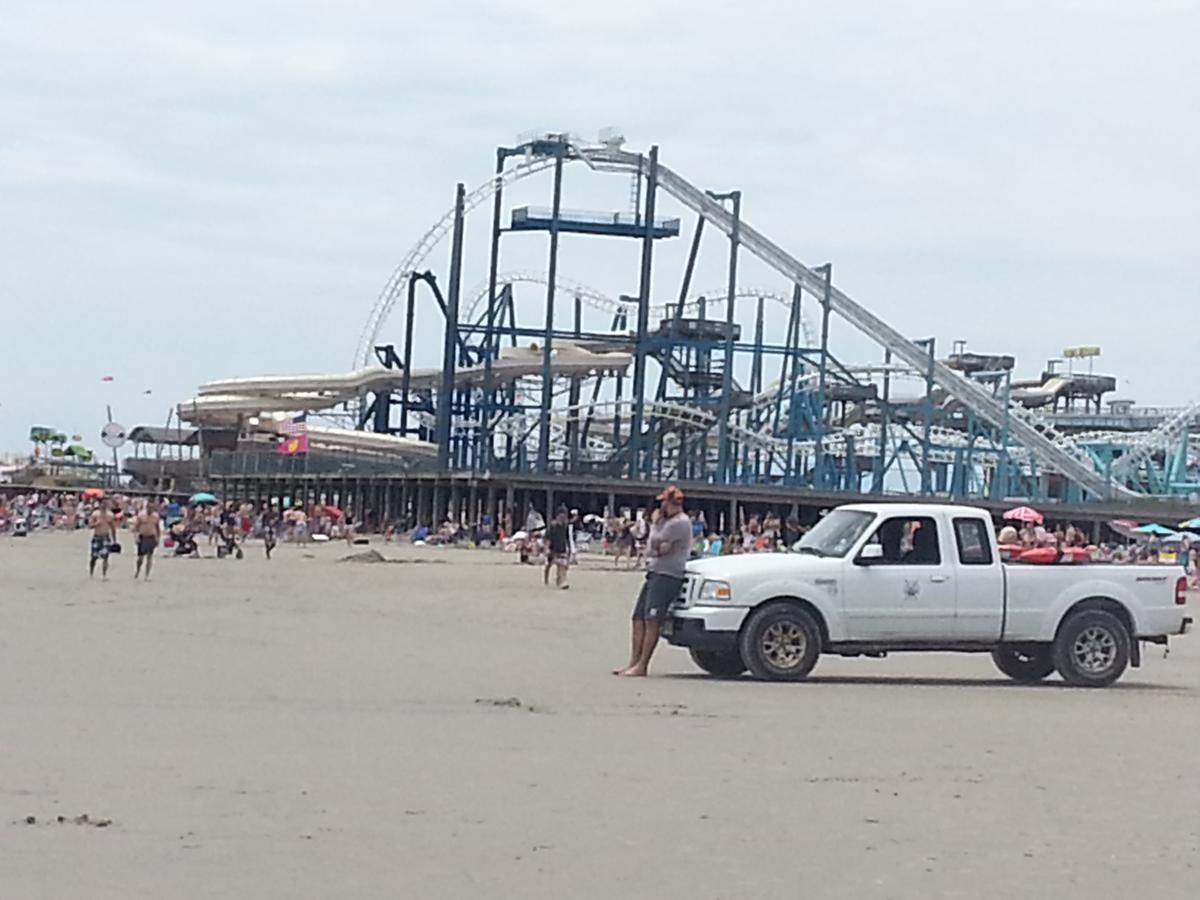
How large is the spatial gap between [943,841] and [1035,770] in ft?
8.83

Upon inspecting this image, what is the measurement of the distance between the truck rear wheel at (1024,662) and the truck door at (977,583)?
404mm

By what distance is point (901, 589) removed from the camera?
17.3 m

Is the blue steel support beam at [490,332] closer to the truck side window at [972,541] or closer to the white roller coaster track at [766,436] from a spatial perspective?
the white roller coaster track at [766,436]

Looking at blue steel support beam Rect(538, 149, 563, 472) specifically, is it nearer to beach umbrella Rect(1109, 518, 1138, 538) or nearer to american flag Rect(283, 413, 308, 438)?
american flag Rect(283, 413, 308, 438)

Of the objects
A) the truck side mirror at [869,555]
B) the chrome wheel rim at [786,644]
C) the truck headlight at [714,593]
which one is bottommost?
the chrome wheel rim at [786,644]

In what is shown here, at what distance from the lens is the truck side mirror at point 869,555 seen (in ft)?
56.9

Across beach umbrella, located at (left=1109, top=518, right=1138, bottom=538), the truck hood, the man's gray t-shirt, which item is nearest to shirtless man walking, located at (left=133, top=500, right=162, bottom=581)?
the truck hood

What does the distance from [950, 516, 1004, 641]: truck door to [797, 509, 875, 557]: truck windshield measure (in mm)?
835

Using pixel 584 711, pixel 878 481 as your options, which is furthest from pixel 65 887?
pixel 878 481

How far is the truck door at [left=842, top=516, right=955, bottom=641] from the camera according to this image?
17250 millimetres

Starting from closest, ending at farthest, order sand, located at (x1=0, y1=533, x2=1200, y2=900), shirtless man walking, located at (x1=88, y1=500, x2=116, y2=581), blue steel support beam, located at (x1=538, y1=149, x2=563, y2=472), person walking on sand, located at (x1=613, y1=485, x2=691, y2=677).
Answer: sand, located at (x1=0, y1=533, x2=1200, y2=900) < person walking on sand, located at (x1=613, y1=485, x2=691, y2=677) < shirtless man walking, located at (x1=88, y1=500, x2=116, y2=581) < blue steel support beam, located at (x1=538, y1=149, x2=563, y2=472)

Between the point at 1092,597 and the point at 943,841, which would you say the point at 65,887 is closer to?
the point at 943,841

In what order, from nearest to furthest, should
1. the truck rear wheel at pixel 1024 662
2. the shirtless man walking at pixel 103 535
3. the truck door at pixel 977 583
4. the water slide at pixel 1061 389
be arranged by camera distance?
the truck door at pixel 977 583
the truck rear wheel at pixel 1024 662
the shirtless man walking at pixel 103 535
the water slide at pixel 1061 389

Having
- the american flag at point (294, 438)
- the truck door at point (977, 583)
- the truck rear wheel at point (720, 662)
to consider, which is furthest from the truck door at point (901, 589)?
the american flag at point (294, 438)
